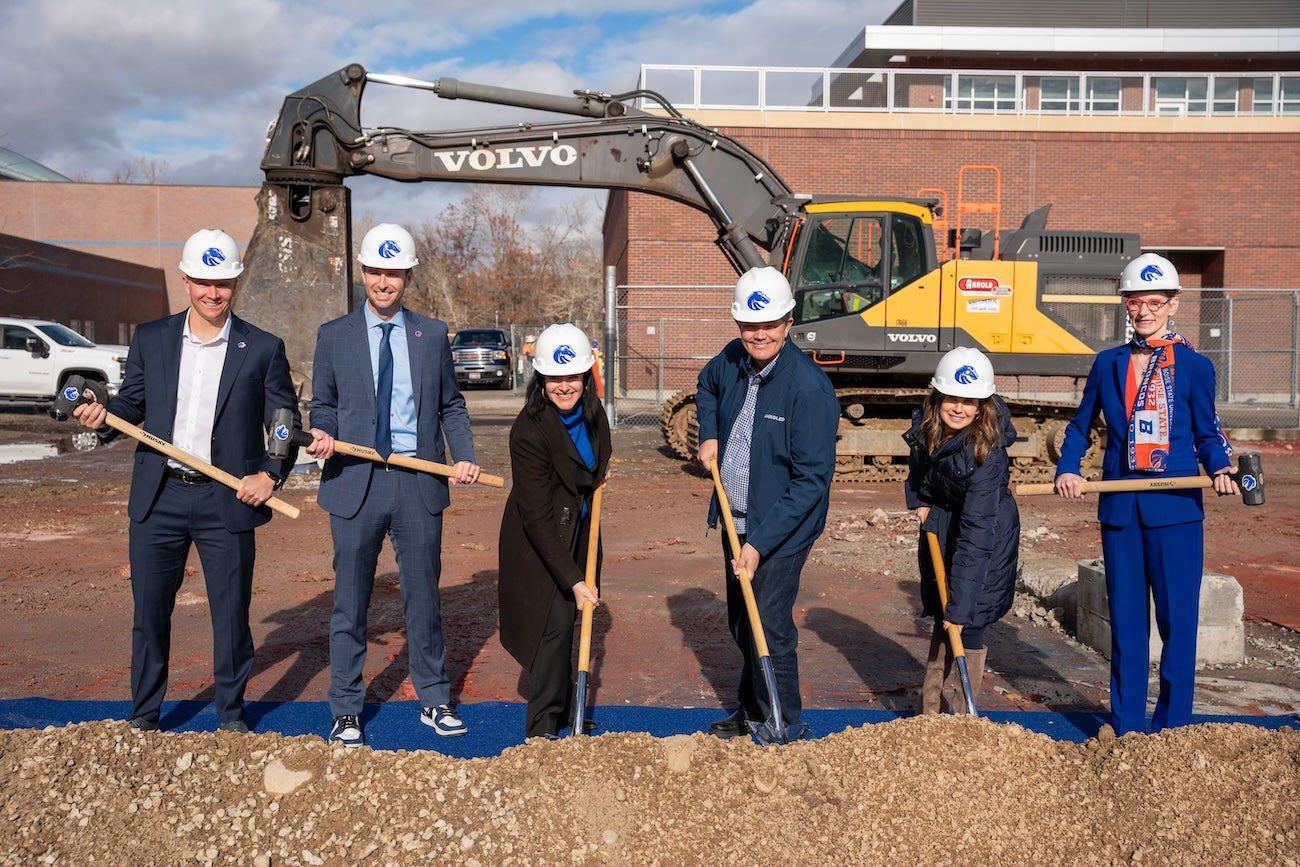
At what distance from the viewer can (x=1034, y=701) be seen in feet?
18.7

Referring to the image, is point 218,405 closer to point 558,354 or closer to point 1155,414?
point 558,354

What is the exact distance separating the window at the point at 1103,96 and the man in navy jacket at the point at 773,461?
26.6 metres

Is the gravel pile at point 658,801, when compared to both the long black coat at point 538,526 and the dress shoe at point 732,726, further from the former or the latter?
the dress shoe at point 732,726

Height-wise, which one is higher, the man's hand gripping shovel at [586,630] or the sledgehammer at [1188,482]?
the sledgehammer at [1188,482]

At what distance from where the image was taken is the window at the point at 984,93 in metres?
28.6

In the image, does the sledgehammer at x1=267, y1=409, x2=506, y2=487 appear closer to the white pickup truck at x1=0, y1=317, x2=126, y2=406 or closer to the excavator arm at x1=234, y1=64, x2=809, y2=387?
the excavator arm at x1=234, y1=64, x2=809, y2=387

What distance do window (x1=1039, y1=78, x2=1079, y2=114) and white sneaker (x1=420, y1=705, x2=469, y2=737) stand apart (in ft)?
89.7

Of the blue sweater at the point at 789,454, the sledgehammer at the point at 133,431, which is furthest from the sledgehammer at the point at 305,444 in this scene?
the blue sweater at the point at 789,454

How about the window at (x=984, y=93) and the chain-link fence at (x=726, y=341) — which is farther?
the window at (x=984, y=93)

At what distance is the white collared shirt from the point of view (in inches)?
182

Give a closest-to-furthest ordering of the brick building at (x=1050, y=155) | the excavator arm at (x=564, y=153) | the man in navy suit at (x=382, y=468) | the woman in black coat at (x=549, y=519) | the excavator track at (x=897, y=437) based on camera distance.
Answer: the woman in black coat at (x=549, y=519) < the man in navy suit at (x=382, y=468) < the excavator arm at (x=564, y=153) < the excavator track at (x=897, y=437) < the brick building at (x=1050, y=155)

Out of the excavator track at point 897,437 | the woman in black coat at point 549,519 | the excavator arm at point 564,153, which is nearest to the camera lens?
the woman in black coat at point 549,519

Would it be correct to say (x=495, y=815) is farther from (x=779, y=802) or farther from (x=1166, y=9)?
(x=1166, y=9)

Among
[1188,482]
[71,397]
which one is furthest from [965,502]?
[71,397]
